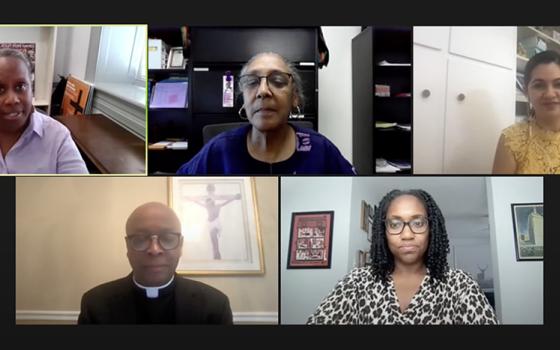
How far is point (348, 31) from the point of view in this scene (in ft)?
15.1

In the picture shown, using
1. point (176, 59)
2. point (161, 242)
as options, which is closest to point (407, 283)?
point (161, 242)

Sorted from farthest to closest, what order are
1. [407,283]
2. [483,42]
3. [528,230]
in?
[483,42] < [528,230] < [407,283]

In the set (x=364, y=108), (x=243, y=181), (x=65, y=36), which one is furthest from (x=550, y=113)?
(x=65, y=36)

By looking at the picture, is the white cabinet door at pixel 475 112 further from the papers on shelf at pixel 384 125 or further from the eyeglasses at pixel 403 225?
the eyeglasses at pixel 403 225

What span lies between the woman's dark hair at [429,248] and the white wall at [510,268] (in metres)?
0.30

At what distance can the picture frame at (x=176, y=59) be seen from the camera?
15.1ft

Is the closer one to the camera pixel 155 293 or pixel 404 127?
pixel 155 293

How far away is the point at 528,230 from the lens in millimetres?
4516

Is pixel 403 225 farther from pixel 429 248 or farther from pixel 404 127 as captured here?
pixel 404 127

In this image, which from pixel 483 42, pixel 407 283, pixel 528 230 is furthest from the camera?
pixel 483 42

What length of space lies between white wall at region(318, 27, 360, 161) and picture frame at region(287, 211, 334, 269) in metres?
0.45

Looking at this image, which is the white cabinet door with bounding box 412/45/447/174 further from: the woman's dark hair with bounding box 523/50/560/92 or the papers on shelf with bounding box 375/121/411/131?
the woman's dark hair with bounding box 523/50/560/92

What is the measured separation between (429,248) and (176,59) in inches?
73.5

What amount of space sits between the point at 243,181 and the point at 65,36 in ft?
4.46
